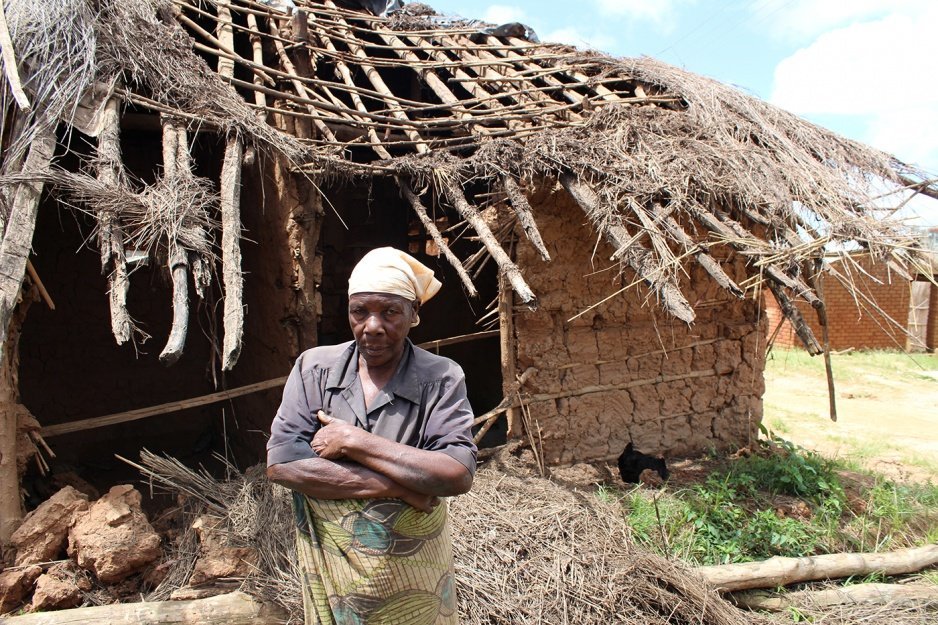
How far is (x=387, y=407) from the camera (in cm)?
199

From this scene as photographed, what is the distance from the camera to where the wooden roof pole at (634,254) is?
3.46 m

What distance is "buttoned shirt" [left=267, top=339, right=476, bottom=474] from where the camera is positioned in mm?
1930

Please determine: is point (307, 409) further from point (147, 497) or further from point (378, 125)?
point (147, 497)

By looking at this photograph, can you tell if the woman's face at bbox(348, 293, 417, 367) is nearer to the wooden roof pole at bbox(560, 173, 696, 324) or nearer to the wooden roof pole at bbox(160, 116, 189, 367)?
the wooden roof pole at bbox(160, 116, 189, 367)

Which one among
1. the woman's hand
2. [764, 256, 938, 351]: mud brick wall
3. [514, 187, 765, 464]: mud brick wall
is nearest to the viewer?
the woman's hand

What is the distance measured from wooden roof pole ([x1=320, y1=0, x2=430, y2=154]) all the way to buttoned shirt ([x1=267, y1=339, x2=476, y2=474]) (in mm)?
2892

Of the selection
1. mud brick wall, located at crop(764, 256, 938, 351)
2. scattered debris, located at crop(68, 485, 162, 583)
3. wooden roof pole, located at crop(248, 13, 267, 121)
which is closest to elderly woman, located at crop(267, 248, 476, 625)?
scattered debris, located at crop(68, 485, 162, 583)

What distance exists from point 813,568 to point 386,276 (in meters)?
3.53

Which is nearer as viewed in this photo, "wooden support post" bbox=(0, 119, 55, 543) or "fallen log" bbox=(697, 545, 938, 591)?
"wooden support post" bbox=(0, 119, 55, 543)

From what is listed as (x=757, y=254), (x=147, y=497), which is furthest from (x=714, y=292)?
(x=147, y=497)

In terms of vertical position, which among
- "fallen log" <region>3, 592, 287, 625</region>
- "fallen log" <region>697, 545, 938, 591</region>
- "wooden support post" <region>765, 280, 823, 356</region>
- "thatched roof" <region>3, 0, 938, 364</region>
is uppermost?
"thatched roof" <region>3, 0, 938, 364</region>

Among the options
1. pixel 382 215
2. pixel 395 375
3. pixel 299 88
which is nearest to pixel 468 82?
pixel 299 88

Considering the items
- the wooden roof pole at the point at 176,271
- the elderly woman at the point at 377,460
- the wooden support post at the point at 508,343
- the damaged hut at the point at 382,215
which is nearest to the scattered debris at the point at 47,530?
the damaged hut at the point at 382,215

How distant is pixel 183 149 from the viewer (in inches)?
146
